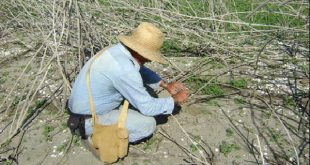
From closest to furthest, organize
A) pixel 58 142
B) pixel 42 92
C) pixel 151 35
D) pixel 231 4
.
Answer: pixel 151 35 < pixel 58 142 < pixel 42 92 < pixel 231 4

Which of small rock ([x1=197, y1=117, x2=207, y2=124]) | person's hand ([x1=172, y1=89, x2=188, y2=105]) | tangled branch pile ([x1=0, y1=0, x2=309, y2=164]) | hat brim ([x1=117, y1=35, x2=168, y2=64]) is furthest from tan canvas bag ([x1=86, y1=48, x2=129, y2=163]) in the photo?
small rock ([x1=197, y1=117, x2=207, y2=124])

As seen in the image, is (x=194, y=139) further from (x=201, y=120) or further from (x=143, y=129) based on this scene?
(x=143, y=129)

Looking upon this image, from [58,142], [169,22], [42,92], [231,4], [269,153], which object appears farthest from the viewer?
[231,4]

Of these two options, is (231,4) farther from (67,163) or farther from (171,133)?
(67,163)

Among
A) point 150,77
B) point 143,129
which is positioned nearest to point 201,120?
point 150,77

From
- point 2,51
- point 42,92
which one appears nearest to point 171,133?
point 42,92

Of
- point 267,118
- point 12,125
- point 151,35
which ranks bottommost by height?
point 267,118

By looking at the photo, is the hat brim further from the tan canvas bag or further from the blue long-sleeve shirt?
the tan canvas bag

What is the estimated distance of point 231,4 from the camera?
696 centimetres

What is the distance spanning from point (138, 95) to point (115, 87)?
0.21 meters

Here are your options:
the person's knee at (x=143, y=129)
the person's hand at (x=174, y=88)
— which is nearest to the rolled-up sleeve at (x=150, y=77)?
the person's hand at (x=174, y=88)

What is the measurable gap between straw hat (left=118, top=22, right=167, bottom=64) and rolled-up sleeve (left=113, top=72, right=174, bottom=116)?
0.61ft

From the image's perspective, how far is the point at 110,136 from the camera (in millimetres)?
3758

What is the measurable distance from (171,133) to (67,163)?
39.9 inches
